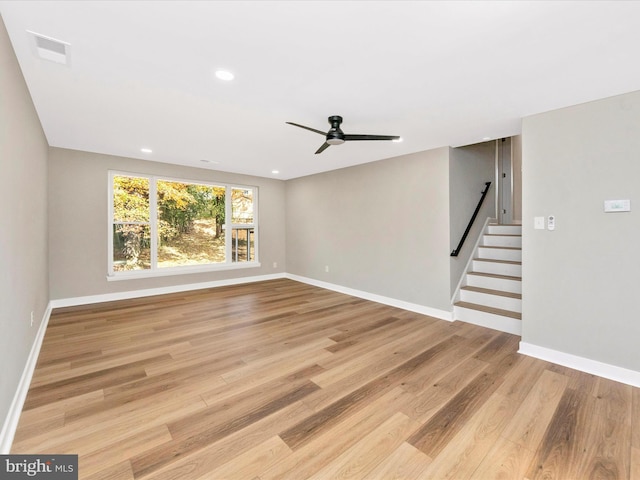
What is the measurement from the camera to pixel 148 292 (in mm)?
5211

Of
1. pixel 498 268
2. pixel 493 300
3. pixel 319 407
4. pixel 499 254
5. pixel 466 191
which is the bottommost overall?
pixel 319 407

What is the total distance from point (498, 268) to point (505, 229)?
35.3 inches

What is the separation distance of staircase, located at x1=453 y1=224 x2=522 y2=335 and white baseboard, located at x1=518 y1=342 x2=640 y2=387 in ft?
1.76

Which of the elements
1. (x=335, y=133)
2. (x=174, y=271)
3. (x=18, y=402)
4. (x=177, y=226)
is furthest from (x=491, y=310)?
(x=177, y=226)

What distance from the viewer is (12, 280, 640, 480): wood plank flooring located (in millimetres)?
1582

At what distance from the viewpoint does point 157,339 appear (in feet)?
10.8

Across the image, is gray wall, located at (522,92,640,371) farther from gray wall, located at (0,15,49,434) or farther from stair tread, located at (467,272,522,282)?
gray wall, located at (0,15,49,434)

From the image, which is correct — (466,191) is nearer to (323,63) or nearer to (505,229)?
(505,229)

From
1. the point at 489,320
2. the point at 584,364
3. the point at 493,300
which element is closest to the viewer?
the point at 584,364

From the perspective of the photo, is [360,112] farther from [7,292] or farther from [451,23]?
[7,292]

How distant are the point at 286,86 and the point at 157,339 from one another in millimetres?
3001

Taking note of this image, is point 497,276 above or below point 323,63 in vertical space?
below

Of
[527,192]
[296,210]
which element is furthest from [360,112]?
[296,210]

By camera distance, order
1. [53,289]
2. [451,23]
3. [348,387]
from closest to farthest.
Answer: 1. [451,23]
2. [348,387]
3. [53,289]
